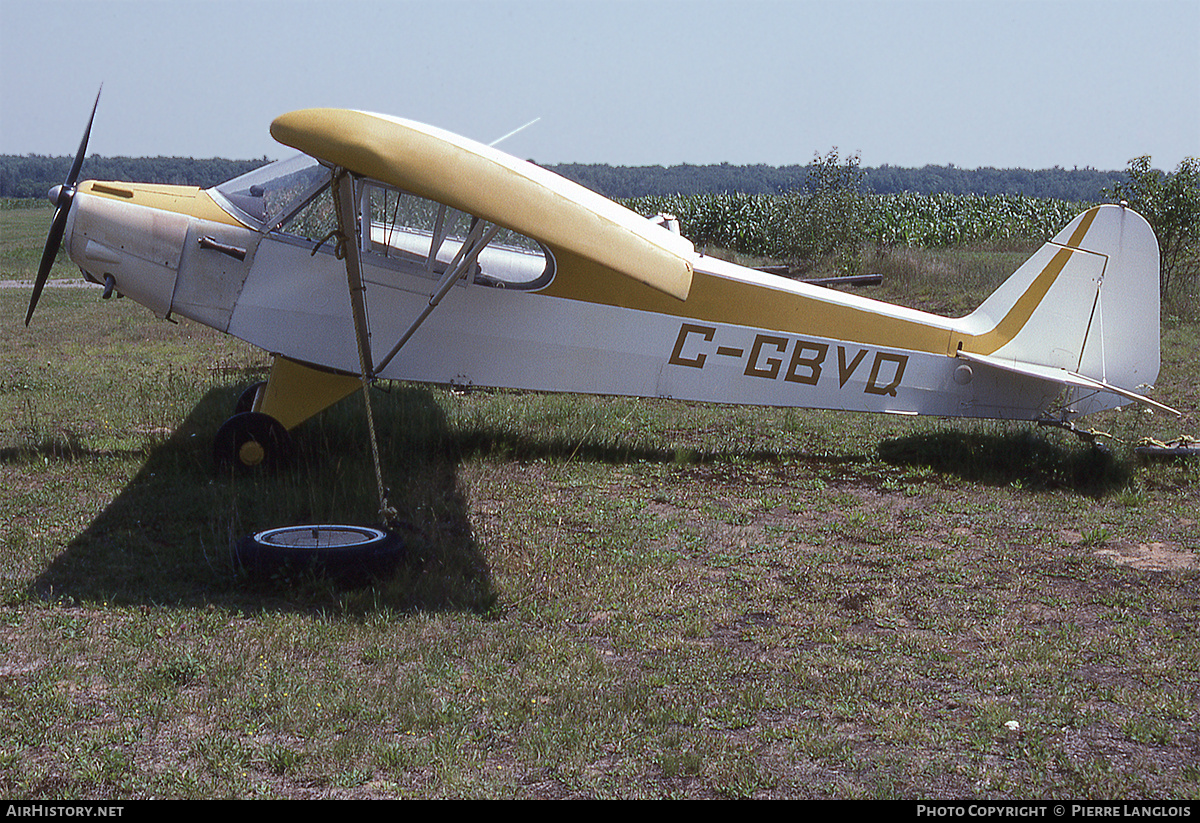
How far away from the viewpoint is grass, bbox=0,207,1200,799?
3.72m

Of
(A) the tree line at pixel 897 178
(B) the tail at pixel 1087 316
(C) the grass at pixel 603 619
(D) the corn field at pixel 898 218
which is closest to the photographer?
(C) the grass at pixel 603 619

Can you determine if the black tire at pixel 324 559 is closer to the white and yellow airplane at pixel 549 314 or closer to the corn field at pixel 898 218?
the white and yellow airplane at pixel 549 314

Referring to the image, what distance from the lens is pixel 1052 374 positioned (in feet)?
26.6

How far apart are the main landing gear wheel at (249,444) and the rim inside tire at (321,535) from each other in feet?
4.53

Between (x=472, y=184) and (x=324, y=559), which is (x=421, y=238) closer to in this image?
(x=472, y=184)

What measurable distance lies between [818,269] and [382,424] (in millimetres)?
15865

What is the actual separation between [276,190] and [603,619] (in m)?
4.50

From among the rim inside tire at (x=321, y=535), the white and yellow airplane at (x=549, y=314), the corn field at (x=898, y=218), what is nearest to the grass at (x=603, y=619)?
the rim inside tire at (x=321, y=535)

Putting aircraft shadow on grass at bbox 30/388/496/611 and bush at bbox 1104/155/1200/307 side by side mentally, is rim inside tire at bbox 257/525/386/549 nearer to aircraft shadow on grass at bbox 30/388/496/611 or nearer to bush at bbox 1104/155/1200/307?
aircraft shadow on grass at bbox 30/388/496/611

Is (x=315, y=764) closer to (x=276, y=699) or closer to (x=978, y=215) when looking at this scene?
(x=276, y=699)

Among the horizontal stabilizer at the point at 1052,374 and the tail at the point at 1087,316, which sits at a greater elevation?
the tail at the point at 1087,316

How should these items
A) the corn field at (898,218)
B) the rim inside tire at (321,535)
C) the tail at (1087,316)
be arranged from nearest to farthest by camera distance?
1. the rim inside tire at (321,535)
2. the tail at (1087,316)
3. the corn field at (898,218)

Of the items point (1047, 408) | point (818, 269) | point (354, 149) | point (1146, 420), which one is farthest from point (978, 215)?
point (354, 149)

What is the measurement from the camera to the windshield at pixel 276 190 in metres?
7.39
